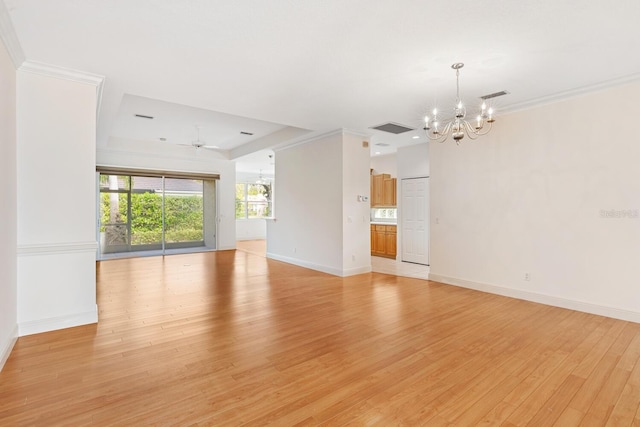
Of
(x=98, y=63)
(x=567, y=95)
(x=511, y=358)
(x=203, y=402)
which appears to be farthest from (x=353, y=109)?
(x=203, y=402)

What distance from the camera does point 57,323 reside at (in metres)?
3.42

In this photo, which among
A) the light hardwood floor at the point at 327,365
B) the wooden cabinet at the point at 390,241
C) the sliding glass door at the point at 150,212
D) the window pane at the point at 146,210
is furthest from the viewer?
the window pane at the point at 146,210

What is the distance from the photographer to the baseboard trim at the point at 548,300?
3777 millimetres

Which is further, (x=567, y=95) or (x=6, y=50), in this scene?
(x=567, y=95)

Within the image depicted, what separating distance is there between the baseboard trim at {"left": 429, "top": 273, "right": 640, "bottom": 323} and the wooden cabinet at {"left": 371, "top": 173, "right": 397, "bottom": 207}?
3.41 meters

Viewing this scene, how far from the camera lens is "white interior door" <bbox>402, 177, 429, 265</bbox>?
24.5ft

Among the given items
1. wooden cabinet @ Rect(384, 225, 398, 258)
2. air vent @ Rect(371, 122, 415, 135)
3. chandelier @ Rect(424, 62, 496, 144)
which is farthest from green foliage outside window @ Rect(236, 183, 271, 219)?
chandelier @ Rect(424, 62, 496, 144)

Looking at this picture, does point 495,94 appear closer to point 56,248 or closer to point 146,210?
point 56,248

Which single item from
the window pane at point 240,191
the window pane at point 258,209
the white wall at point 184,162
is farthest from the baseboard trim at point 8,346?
the window pane at point 258,209

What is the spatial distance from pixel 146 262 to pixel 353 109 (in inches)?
248

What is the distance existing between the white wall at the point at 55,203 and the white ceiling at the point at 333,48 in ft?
1.47

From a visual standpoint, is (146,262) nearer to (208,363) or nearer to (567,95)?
(208,363)

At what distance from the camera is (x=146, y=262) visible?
7758mm

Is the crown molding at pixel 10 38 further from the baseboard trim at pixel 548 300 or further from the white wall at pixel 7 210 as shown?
the baseboard trim at pixel 548 300
